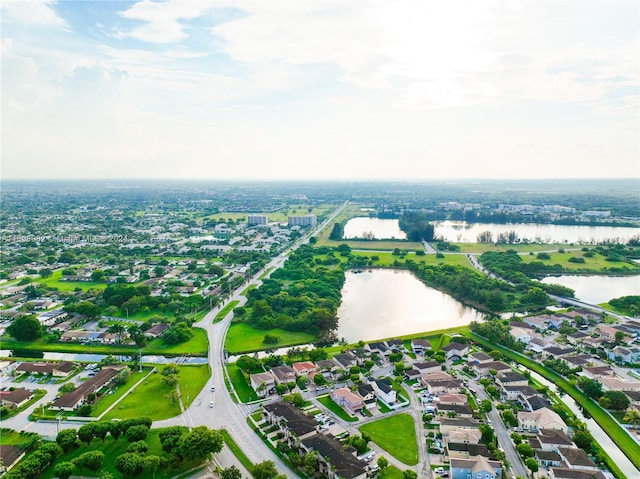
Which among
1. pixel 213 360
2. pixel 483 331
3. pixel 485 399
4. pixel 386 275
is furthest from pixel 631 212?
pixel 213 360

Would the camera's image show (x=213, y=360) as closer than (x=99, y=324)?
Yes

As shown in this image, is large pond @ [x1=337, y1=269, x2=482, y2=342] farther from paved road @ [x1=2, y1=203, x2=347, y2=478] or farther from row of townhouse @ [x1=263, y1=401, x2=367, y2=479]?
row of townhouse @ [x1=263, y1=401, x2=367, y2=479]

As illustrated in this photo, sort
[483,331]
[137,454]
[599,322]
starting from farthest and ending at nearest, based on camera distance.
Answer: [599,322] → [483,331] → [137,454]

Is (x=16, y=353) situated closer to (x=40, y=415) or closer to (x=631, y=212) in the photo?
(x=40, y=415)

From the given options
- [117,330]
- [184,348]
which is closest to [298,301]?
[184,348]

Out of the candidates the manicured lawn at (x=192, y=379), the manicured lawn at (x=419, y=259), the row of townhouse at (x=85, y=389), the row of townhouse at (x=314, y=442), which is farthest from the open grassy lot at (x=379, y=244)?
the row of townhouse at (x=314, y=442)

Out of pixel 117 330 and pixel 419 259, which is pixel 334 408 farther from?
pixel 419 259
